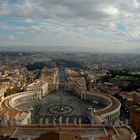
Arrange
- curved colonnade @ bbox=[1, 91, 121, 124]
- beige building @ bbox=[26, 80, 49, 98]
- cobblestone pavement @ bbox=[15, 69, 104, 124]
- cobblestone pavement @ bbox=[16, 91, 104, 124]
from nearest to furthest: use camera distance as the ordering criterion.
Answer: curved colonnade @ bbox=[1, 91, 121, 124] < cobblestone pavement @ bbox=[15, 69, 104, 124] < cobblestone pavement @ bbox=[16, 91, 104, 124] < beige building @ bbox=[26, 80, 49, 98]

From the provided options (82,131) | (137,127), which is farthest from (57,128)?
(137,127)

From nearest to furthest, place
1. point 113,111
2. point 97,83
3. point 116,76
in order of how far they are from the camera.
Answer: point 113,111 < point 97,83 < point 116,76

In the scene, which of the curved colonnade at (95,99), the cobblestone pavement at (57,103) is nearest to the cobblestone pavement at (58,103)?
the cobblestone pavement at (57,103)

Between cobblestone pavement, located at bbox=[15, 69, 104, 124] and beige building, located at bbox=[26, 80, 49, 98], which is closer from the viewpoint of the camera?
cobblestone pavement, located at bbox=[15, 69, 104, 124]

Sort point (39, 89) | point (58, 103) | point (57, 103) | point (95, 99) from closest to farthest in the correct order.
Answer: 1. point (58, 103)
2. point (57, 103)
3. point (95, 99)
4. point (39, 89)

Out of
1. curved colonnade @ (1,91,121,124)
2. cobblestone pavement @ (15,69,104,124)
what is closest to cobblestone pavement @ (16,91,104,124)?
cobblestone pavement @ (15,69,104,124)

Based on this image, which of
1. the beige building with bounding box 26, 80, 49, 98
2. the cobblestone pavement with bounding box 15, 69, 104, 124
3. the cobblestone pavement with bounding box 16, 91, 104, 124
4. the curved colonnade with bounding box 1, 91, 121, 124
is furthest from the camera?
the beige building with bounding box 26, 80, 49, 98

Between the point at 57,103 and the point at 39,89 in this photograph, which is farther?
the point at 39,89

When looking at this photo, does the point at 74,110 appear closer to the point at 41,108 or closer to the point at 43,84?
the point at 41,108

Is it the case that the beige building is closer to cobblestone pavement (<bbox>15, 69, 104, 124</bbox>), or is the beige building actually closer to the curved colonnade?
the curved colonnade

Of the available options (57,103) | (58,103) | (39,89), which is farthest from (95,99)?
(39,89)

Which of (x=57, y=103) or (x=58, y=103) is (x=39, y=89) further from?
(x=58, y=103)
